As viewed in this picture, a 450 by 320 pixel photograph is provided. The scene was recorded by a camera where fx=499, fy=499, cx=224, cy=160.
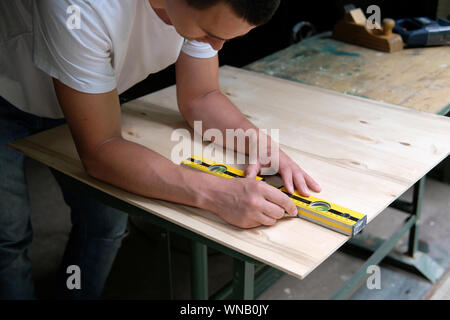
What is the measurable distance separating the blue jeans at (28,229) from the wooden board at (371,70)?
2.59 feet

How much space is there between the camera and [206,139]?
127cm

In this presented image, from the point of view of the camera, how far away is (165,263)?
1608 millimetres

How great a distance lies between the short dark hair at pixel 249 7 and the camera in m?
0.83

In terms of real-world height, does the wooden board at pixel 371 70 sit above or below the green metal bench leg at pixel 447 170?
above

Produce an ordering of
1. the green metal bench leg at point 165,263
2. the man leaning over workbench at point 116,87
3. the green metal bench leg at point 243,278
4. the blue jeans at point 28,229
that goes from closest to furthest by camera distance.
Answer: the man leaning over workbench at point 116,87, the green metal bench leg at point 243,278, the blue jeans at point 28,229, the green metal bench leg at point 165,263

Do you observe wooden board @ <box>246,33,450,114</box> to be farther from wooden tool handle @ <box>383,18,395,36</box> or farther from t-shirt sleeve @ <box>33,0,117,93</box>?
t-shirt sleeve @ <box>33,0,117,93</box>

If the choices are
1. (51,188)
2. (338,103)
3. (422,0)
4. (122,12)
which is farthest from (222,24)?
(51,188)

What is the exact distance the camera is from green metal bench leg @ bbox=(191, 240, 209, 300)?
143 cm

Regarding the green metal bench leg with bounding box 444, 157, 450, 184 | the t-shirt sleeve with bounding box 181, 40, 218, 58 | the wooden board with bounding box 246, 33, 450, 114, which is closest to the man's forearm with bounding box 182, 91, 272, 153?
the t-shirt sleeve with bounding box 181, 40, 218, 58
